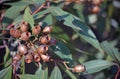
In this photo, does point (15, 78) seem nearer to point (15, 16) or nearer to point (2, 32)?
point (2, 32)

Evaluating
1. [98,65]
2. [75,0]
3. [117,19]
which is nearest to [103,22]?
[117,19]

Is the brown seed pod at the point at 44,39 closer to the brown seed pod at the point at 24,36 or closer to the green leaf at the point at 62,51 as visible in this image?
the brown seed pod at the point at 24,36

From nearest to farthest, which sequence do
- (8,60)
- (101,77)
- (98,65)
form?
(8,60) < (98,65) < (101,77)

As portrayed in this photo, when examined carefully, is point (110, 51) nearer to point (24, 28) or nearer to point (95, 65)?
point (95, 65)

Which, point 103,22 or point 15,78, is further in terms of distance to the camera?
point 103,22

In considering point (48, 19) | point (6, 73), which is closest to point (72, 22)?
point (48, 19)

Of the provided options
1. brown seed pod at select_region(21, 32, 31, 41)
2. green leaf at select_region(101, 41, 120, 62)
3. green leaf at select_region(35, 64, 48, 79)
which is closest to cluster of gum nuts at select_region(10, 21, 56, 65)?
brown seed pod at select_region(21, 32, 31, 41)

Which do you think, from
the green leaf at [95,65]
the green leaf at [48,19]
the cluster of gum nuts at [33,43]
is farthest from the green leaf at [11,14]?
the green leaf at [95,65]
